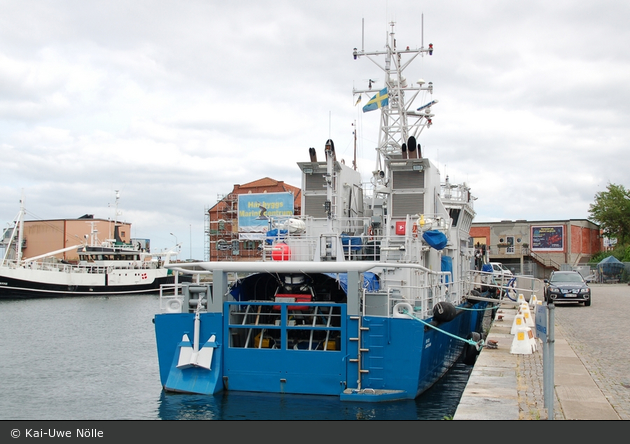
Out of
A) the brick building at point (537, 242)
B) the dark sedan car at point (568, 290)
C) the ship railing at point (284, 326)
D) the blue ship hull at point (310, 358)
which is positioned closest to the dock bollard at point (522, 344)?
the blue ship hull at point (310, 358)

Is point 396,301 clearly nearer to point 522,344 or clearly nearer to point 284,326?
point 284,326

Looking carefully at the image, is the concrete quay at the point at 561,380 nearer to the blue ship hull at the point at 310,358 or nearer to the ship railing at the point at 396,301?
the blue ship hull at the point at 310,358

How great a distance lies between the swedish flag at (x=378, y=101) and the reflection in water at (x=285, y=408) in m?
12.8

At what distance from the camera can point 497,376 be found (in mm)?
11531

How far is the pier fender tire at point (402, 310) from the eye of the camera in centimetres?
1198

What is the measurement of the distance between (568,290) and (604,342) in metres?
12.3

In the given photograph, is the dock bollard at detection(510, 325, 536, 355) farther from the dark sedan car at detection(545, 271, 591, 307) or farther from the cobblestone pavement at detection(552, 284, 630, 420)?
the dark sedan car at detection(545, 271, 591, 307)

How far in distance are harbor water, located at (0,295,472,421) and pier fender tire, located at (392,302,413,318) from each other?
5.60ft

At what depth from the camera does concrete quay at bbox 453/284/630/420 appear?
8.72 m

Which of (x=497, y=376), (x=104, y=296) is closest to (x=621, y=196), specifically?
(x=104, y=296)

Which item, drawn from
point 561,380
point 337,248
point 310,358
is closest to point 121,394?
point 310,358

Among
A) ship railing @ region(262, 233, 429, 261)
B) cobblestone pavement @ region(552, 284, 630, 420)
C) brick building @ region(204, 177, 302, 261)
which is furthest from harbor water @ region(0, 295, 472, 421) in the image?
brick building @ region(204, 177, 302, 261)

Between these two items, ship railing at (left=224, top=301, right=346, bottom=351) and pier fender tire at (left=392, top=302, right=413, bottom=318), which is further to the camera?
ship railing at (left=224, top=301, right=346, bottom=351)

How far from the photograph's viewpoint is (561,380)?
10844 mm
